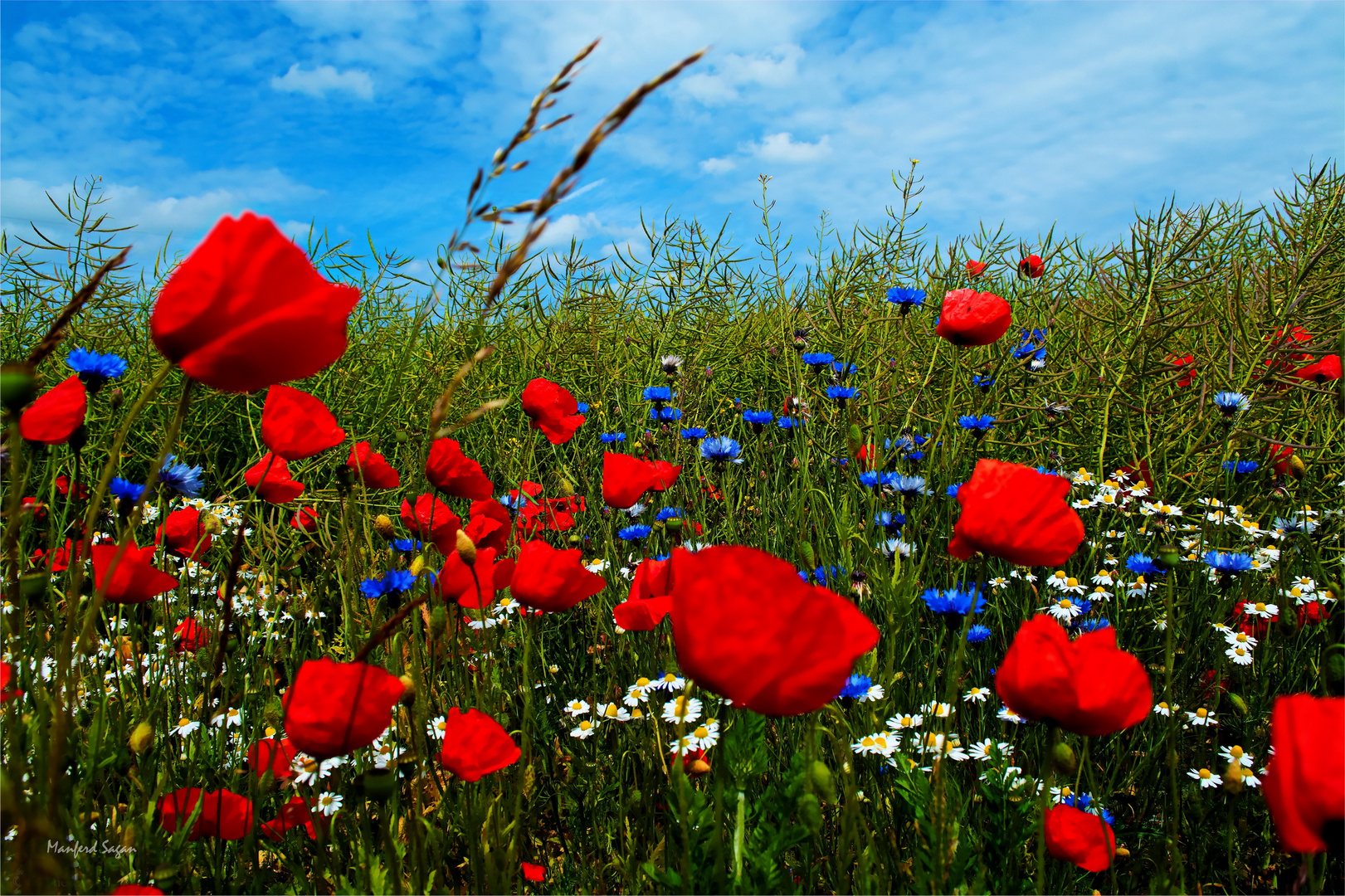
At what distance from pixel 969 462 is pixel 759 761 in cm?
190

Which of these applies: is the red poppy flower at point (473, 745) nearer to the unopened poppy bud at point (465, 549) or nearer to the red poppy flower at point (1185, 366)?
the unopened poppy bud at point (465, 549)

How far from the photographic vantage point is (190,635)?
1.89 m

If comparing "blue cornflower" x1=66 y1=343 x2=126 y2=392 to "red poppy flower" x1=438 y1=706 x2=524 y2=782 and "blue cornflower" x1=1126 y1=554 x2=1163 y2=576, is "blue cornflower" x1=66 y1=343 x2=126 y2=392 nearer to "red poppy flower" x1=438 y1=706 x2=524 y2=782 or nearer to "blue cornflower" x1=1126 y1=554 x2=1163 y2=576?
"red poppy flower" x1=438 y1=706 x2=524 y2=782

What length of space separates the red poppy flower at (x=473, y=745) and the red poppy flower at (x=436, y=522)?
33 cm

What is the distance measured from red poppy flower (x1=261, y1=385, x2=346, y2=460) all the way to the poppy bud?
0.44m

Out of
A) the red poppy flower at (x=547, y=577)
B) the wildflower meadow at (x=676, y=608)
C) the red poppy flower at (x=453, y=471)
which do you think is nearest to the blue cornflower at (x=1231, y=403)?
the wildflower meadow at (x=676, y=608)

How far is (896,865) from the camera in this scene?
1.38 meters

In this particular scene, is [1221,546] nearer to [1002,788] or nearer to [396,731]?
[1002,788]

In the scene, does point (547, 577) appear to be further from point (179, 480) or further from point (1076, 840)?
point (179, 480)

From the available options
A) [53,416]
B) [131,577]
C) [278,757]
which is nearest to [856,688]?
[278,757]

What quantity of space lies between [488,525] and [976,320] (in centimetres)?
117

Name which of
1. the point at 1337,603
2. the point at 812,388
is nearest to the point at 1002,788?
the point at 1337,603

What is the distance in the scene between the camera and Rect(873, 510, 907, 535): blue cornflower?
2.16 meters

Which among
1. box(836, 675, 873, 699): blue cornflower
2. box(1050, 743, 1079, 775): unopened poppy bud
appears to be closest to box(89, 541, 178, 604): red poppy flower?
Result: box(836, 675, 873, 699): blue cornflower
